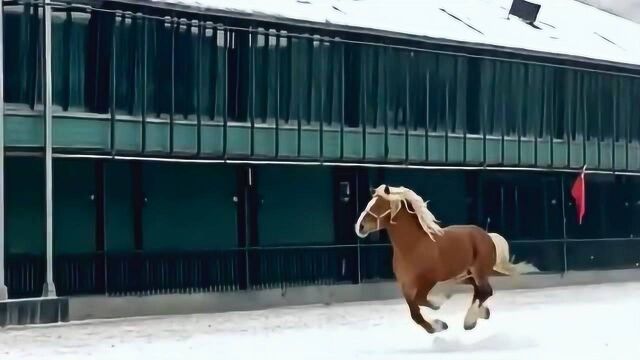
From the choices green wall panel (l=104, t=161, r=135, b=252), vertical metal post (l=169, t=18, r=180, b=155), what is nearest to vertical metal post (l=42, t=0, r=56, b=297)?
green wall panel (l=104, t=161, r=135, b=252)

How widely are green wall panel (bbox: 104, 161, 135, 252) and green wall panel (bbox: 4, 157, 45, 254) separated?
5.95ft

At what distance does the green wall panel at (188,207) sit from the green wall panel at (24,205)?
300 centimetres

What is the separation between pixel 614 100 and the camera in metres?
46.0

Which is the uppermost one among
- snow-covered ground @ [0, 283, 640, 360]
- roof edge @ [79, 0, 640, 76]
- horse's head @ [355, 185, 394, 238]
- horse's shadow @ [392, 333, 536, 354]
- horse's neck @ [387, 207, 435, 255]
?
roof edge @ [79, 0, 640, 76]

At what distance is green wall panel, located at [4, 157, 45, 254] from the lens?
2969 centimetres

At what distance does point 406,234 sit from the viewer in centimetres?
2138

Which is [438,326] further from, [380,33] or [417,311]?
[380,33]

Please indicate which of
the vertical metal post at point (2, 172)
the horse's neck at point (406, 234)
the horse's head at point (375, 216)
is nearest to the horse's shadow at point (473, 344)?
the horse's neck at point (406, 234)

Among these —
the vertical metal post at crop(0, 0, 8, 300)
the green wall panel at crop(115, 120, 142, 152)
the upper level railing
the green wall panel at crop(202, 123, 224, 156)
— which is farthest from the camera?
the green wall panel at crop(202, 123, 224, 156)

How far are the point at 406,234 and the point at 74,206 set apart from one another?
38.4 feet

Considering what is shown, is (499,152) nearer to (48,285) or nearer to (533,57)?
(533,57)

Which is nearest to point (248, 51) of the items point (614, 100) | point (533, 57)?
point (533, 57)

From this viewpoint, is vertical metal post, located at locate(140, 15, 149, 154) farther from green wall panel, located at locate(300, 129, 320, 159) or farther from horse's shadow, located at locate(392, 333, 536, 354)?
horse's shadow, located at locate(392, 333, 536, 354)

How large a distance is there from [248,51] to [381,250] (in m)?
7.11
